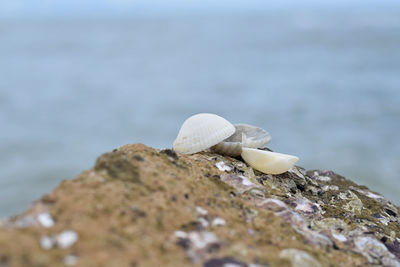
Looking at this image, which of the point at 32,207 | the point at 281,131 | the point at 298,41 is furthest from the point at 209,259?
the point at 298,41

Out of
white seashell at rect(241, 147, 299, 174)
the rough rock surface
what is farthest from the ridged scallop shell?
the rough rock surface

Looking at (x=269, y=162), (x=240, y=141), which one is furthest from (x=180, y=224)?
(x=240, y=141)

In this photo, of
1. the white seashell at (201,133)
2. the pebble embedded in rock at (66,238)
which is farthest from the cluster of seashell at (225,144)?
the pebble embedded in rock at (66,238)

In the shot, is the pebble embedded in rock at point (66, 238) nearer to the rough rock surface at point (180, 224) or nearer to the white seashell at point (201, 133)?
the rough rock surface at point (180, 224)

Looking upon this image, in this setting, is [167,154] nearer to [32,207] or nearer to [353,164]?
[32,207]

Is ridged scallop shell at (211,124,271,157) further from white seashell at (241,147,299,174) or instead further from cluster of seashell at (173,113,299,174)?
white seashell at (241,147,299,174)

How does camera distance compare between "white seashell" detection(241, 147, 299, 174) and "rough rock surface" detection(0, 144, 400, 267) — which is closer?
"rough rock surface" detection(0, 144, 400, 267)
